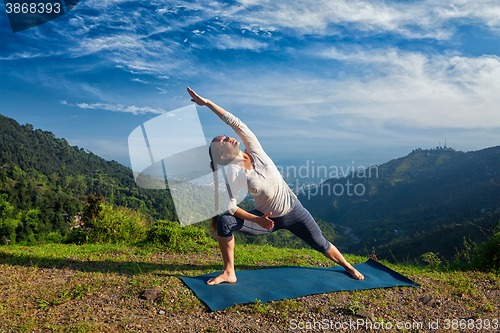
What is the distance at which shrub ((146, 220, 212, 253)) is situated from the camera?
599cm

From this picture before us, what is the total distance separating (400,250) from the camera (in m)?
40.8

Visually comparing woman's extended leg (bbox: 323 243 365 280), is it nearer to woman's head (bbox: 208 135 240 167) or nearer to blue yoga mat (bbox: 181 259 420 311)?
blue yoga mat (bbox: 181 259 420 311)

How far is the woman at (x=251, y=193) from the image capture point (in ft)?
11.1

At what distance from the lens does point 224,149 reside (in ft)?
11.1

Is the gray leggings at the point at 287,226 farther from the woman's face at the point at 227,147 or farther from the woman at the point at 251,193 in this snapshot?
the woman's face at the point at 227,147

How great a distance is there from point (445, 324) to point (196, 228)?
4.94m

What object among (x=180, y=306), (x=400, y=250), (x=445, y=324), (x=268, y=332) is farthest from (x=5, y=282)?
(x=400, y=250)

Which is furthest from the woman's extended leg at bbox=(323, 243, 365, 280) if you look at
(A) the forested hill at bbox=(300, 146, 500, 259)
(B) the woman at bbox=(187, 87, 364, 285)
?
(A) the forested hill at bbox=(300, 146, 500, 259)

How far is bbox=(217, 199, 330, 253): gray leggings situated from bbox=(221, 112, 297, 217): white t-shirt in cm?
11

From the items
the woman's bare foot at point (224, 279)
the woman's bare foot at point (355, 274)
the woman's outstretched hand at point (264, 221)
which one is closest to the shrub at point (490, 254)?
the woman's bare foot at point (355, 274)

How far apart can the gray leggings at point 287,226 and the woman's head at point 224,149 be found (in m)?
0.66

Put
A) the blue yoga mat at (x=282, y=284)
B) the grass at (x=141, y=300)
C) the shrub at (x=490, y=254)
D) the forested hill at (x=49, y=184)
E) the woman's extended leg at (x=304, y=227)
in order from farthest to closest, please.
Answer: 1. the forested hill at (x=49, y=184)
2. the shrub at (x=490, y=254)
3. the woman's extended leg at (x=304, y=227)
4. the blue yoga mat at (x=282, y=284)
5. the grass at (x=141, y=300)

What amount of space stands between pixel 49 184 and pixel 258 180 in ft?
122

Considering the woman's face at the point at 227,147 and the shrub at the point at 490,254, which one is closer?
the woman's face at the point at 227,147
